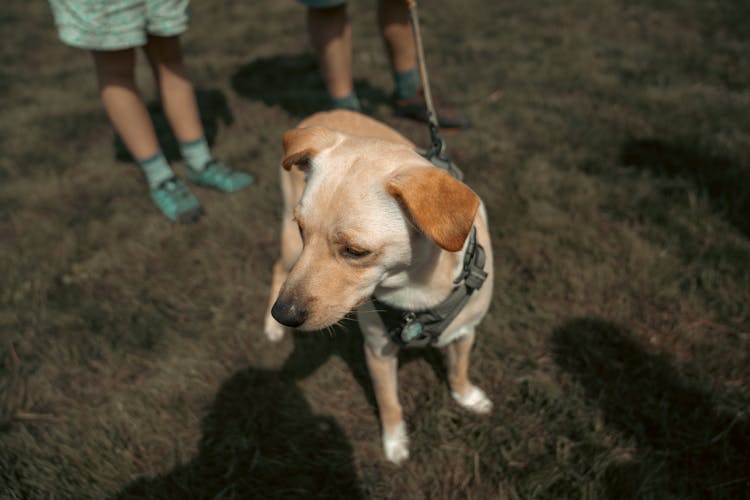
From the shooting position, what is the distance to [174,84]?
329 cm

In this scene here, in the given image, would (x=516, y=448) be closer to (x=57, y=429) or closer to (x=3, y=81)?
(x=57, y=429)

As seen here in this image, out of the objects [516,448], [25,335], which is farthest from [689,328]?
[25,335]

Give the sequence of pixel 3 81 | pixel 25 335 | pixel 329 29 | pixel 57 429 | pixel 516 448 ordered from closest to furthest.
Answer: pixel 516 448, pixel 57 429, pixel 25 335, pixel 329 29, pixel 3 81

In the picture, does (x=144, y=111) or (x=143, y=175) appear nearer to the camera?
(x=144, y=111)

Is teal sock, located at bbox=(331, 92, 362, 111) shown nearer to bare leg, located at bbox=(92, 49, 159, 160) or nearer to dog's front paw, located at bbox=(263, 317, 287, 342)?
bare leg, located at bbox=(92, 49, 159, 160)

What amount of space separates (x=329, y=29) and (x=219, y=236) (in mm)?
1874

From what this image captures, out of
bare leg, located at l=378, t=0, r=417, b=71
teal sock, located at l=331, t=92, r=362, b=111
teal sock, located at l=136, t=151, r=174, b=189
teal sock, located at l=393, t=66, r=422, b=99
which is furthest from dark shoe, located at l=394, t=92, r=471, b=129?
teal sock, located at l=136, t=151, r=174, b=189

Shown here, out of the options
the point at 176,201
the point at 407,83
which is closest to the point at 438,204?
the point at 176,201

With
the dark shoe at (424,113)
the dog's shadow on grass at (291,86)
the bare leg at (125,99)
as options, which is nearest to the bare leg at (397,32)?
the dark shoe at (424,113)

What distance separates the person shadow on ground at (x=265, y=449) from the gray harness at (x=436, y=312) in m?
0.72

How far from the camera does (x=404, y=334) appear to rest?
1.64 metres

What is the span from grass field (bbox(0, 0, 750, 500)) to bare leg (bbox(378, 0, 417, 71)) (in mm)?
499

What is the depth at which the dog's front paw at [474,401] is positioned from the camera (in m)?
2.10

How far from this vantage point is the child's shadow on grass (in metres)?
4.23
